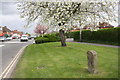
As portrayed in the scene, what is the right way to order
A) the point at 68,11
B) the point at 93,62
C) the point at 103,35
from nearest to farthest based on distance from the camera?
1. the point at 93,62
2. the point at 68,11
3. the point at 103,35

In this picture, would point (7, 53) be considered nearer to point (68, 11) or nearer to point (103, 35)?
point (68, 11)

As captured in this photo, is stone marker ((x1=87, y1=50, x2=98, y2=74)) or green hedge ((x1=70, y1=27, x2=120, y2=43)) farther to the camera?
green hedge ((x1=70, y1=27, x2=120, y2=43))

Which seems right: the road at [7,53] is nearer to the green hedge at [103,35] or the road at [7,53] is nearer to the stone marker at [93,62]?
the stone marker at [93,62]

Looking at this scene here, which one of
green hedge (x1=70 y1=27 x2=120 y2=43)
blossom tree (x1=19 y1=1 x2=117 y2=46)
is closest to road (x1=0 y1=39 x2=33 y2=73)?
blossom tree (x1=19 y1=1 x2=117 y2=46)

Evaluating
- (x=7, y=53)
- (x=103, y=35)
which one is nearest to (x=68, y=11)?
(x=7, y=53)

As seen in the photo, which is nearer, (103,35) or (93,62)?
(93,62)

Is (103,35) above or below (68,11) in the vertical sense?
below

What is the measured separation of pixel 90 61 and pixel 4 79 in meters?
3.71

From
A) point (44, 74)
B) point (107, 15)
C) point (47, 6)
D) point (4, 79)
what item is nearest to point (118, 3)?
point (107, 15)

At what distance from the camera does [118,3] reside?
18.1 m

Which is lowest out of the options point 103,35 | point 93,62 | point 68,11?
point 93,62

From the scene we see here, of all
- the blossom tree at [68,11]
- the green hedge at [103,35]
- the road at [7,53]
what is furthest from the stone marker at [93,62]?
the green hedge at [103,35]

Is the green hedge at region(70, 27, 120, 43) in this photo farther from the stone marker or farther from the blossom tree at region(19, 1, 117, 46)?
the stone marker

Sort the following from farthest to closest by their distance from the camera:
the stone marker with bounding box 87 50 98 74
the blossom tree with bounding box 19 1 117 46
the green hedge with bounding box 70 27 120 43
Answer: the green hedge with bounding box 70 27 120 43 → the blossom tree with bounding box 19 1 117 46 → the stone marker with bounding box 87 50 98 74
